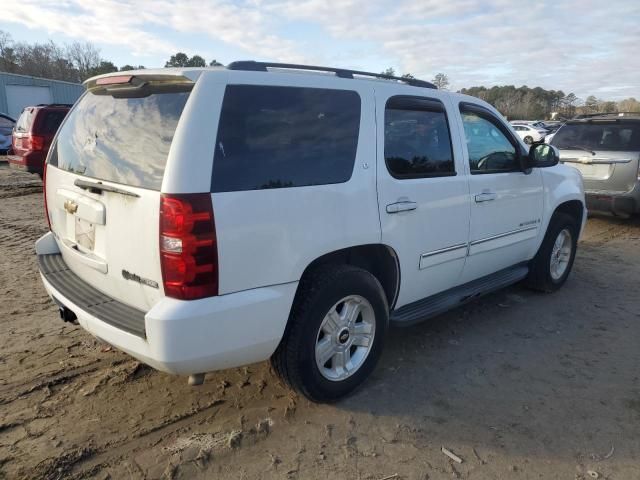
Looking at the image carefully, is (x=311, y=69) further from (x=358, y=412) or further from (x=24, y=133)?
(x=24, y=133)

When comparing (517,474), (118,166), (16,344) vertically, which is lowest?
(517,474)

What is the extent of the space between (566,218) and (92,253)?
14.5ft

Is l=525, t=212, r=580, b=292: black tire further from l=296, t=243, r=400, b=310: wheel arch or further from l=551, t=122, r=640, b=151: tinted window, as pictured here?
l=551, t=122, r=640, b=151: tinted window

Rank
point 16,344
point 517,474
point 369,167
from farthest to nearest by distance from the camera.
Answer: point 16,344 → point 369,167 → point 517,474

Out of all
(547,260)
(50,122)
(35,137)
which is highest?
(50,122)

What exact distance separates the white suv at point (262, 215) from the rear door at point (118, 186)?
0.01 metres

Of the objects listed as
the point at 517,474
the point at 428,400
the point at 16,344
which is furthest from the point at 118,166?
the point at 517,474

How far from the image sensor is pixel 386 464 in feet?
8.67

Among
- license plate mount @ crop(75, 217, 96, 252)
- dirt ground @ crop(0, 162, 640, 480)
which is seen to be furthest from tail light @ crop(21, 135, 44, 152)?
license plate mount @ crop(75, 217, 96, 252)

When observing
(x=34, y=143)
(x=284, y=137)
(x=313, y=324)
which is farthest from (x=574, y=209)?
(x=34, y=143)

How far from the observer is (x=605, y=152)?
25.8 ft

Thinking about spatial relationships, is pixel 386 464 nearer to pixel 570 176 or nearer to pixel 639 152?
pixel 570 176

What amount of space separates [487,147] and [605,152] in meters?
4.88

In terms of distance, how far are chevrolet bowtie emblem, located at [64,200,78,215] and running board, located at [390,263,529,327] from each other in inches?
82.8
